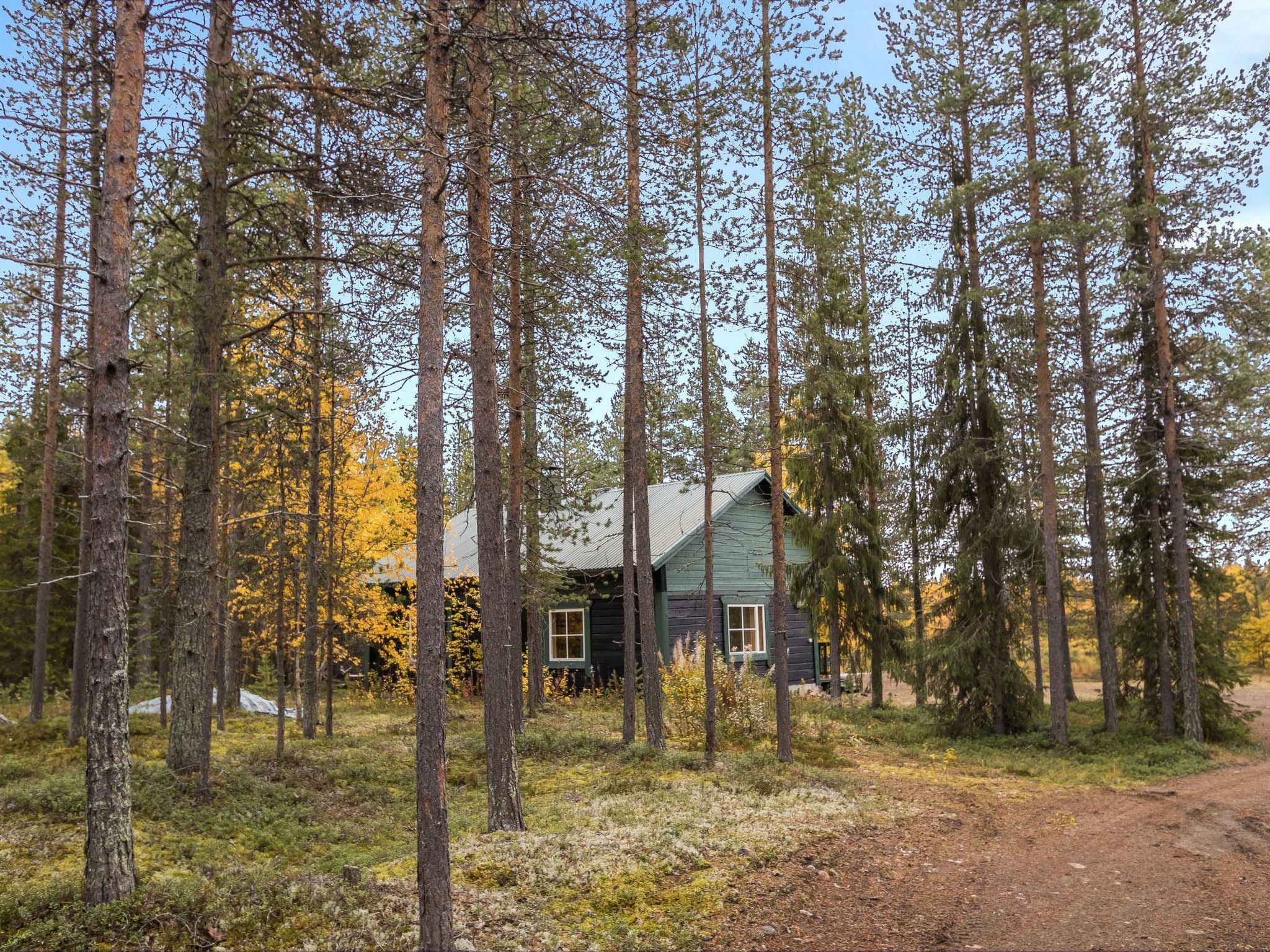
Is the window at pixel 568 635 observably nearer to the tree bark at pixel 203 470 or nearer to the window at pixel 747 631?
the window at pixel 747 631

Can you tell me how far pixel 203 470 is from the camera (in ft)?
33.9

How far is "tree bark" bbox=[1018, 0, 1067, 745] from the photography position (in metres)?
15.4

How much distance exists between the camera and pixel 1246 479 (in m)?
16.5

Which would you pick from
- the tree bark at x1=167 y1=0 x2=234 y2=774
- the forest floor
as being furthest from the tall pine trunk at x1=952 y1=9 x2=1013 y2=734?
the tree bark at x1=167 y1=0 x2=234 y2=774

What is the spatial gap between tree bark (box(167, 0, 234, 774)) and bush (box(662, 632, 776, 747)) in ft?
26.4

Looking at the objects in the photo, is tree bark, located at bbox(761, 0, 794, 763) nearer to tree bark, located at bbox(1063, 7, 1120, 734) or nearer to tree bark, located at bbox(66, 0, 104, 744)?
tree bark, located at bbox(1063, 7, 1120, 734)

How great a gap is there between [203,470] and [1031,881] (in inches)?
408

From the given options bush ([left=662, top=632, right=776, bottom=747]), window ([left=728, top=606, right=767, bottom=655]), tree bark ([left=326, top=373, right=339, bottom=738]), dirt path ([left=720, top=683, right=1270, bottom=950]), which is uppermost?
tree bark ([left=326, top=373, right=339, bottom=738])

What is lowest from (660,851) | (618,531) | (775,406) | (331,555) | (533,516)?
(660,851)

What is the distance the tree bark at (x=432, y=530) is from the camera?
5711mm

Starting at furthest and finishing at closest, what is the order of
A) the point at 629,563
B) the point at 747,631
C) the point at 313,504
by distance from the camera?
1. the point at 747,631
2. the point at 629,563
3. the point at 313,504

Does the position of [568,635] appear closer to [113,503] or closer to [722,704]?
[722,704]

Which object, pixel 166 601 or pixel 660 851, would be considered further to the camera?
pixel 166 601

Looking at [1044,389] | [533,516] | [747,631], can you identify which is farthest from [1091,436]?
[533,516]
